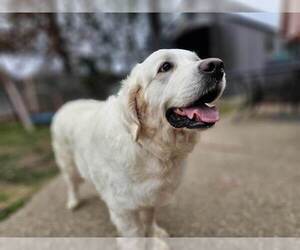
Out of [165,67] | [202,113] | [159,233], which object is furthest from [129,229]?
[165,67]

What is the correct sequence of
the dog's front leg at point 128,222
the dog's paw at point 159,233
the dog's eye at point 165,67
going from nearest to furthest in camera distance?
the dog's eye at point 165,67 → the dog's front leg at point 128,222 → the dog's paw at point 159,233

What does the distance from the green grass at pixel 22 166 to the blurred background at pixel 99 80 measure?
13 mm

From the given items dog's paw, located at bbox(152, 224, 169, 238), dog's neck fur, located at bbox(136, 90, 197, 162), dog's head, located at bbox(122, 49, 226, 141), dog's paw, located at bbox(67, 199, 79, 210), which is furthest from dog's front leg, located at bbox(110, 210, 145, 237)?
dog's paw, located at bbox(67, 199, 79, 210)

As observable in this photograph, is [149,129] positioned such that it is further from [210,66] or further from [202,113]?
[210,66]

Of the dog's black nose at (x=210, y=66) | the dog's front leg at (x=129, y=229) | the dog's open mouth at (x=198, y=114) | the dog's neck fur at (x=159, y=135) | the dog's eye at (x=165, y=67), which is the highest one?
the dog's black nose at (x=210, y=66)

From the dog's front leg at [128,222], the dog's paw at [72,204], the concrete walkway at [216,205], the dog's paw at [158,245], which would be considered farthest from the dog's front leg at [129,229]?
the dog's paw at [72,204]

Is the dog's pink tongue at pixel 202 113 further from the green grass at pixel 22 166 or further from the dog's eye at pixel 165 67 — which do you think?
the green grass at pixel 22 166

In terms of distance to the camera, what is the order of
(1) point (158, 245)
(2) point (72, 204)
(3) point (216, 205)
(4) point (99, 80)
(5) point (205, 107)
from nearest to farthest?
(5) point (205, 107) → (1) point (158, 245) → (3) point (216, 205) → (2) point (72, 204) → (4) point (99, 80)

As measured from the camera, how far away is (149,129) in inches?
71.9

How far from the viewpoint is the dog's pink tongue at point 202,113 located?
64.1 inches

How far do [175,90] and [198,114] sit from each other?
174mm

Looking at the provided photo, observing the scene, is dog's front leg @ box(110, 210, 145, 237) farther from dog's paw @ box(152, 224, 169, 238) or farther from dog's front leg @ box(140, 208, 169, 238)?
dog's paw @ box(152, 224, 169, 238)

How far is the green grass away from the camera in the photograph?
3502mm

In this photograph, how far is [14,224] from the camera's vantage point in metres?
2.82
